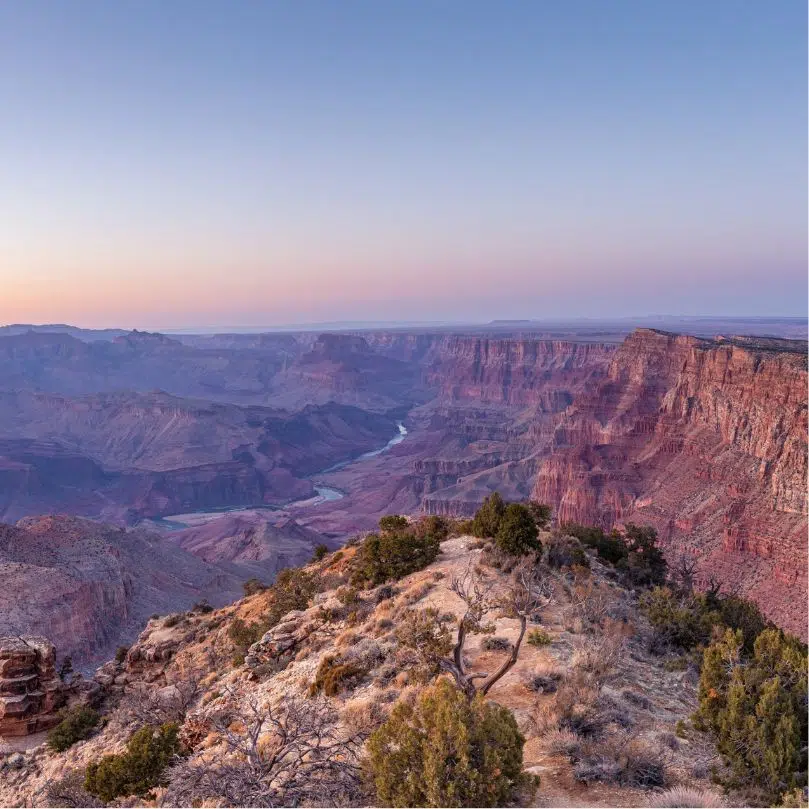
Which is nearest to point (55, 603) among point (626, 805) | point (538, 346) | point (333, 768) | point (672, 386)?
point (333, 768)

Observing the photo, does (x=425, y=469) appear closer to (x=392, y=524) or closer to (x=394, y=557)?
(x=392, y=524)

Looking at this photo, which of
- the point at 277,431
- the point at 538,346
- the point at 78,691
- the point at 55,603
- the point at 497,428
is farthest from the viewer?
the point at 538,346

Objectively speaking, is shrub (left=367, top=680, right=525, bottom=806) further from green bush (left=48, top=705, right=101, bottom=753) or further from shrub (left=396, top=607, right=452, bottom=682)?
green bush (left=48, top=705, right=101, bottom=753)

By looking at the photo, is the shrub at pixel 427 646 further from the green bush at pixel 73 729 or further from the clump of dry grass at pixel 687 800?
the green bush at pixel 73 729

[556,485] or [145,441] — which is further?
[145,441]

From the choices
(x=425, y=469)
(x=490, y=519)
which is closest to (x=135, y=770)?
(x=490, y=519)

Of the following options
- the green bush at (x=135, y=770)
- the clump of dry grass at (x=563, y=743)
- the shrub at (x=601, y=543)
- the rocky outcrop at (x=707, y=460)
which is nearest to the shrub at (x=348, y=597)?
the green bush at (x=135, y=770)

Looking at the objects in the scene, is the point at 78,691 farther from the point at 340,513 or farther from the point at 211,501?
the point at 211,501
